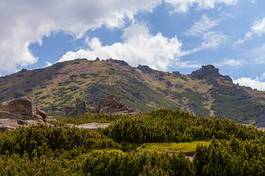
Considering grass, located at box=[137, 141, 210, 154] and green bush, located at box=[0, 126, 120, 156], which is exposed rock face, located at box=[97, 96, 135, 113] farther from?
green bush, located at box=[0, 126, 120, 156]

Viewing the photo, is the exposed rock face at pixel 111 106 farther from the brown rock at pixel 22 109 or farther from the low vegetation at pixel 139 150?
→ the low vegetation at pixel 139 150

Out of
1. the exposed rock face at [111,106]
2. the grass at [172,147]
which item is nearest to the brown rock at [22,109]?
the grass at [172,147]

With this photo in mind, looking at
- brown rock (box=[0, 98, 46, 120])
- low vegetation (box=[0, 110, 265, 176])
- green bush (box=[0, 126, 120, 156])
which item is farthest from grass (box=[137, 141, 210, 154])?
brown rock (box=[0, 98, 46, 120])

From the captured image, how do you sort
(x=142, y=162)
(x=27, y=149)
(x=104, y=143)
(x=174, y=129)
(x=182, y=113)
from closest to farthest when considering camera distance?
(x=142, y=162)
(x=27, y=149)
(x=104, y=143)
(x=174, y=129)
(x=182, y=113)

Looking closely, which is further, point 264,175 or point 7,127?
point 7,127

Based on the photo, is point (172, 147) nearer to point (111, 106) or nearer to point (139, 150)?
point (139, 150)

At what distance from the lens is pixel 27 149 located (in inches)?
1172

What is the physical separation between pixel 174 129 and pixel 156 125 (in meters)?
2.18

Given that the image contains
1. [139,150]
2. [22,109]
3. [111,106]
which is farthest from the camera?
[111,106]

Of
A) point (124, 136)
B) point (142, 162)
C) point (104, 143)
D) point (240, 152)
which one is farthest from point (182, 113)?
point (142, 162)

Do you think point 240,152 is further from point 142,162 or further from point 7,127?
point 7,127

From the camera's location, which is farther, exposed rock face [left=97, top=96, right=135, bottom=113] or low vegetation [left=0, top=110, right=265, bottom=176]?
exposed rock face [left=97, top=96, right=135, bottom=113]

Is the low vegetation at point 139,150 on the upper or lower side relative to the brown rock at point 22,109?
lower

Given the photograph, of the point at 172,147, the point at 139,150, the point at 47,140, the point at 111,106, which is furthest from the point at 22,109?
the point at 111,106
